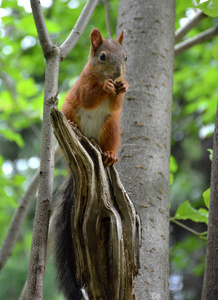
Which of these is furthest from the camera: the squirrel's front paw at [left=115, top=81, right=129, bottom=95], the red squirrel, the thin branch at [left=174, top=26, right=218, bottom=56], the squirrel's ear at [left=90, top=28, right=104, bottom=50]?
the thin branch at [left=174, top=26, right=218, bottom=56]

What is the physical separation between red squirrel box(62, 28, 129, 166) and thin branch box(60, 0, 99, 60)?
36 cm

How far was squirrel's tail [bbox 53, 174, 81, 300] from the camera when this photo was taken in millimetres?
1285

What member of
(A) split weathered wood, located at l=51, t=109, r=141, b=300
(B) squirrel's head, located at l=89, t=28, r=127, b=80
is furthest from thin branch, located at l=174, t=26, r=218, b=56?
(A) split weathered wood, located at l=51, t=109, r=141, b=300

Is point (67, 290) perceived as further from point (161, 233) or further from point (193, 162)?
point (193, 162)

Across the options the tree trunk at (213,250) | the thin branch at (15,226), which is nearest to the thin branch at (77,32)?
the tree trunk at (213,250)

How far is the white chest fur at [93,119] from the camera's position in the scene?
1.85 meters

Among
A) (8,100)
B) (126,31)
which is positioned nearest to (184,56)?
(8,100)

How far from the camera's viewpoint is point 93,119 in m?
1.86

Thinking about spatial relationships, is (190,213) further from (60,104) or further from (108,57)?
(60,104)

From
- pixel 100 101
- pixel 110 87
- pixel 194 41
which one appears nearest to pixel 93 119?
pixel 100 101

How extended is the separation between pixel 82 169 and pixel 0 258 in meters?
0.97

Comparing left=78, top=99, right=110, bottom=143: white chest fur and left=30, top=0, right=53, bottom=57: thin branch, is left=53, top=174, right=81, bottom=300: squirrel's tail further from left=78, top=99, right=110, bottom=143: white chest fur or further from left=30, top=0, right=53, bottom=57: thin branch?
left=30, top=0, right=53, bottom=57: thin branch

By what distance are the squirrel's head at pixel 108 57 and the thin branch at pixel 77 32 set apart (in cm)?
36

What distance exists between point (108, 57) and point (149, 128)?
41 centimetres
